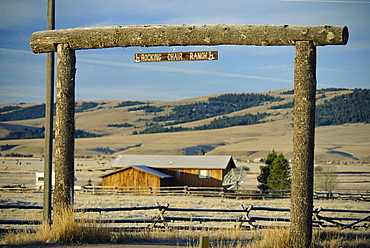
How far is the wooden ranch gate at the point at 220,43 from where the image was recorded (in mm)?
9477

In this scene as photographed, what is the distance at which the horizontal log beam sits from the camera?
9422 millimetres

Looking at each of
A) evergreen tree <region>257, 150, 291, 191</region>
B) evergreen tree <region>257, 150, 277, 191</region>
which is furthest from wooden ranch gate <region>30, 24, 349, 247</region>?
evergreen tree <region>257, 150, 277, 191</region>

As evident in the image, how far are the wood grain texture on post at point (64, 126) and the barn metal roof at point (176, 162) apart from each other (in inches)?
1427

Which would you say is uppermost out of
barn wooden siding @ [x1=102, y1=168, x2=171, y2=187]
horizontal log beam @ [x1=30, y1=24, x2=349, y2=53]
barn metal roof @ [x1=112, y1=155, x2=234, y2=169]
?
horizontal log beam @ [x1=30, y1=24, x2=349, y2=53]

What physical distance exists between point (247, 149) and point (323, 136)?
37816mm

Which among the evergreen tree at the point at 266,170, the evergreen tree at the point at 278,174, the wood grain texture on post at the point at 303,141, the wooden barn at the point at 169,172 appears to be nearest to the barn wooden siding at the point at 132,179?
the wooden barn at the point at 169,172

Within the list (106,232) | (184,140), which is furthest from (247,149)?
(106,232)

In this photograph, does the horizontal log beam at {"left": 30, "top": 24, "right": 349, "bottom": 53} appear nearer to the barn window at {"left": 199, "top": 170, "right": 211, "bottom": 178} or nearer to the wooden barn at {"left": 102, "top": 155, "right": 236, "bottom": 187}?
the wooden barn at {"left": 102, "top": 155, "right": 236, "bottom": 187}

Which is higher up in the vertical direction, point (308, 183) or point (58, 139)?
point (58, 139)

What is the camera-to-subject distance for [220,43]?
32.9 ft

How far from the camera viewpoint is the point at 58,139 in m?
10.6

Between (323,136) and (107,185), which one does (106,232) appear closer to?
(107,185)

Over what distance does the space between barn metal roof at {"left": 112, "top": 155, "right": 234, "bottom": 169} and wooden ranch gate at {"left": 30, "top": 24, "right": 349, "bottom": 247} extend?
119 feet

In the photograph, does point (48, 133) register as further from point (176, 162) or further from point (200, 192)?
point (176, 162)
